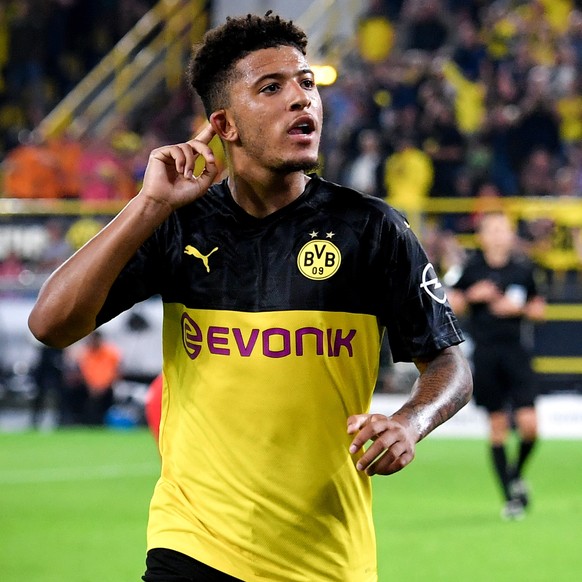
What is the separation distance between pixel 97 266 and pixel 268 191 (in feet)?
1.96

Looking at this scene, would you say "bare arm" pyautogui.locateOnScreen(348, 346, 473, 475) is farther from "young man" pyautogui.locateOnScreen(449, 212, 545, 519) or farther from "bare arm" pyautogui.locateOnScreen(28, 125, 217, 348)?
"young man" pyautogui.locateOnScreen(449, 212, 545, 519)

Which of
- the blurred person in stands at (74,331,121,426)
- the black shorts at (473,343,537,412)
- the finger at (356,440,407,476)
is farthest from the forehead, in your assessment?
the blurred person in stands at (74,331,121,426)

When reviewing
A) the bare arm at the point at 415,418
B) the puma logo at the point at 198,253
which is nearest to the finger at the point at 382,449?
the bare arm at the point at 415,418

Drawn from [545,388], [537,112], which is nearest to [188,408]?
[545,388]

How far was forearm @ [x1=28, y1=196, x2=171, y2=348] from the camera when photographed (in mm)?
3840

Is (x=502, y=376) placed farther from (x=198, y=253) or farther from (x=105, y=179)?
(x=105, y=179)

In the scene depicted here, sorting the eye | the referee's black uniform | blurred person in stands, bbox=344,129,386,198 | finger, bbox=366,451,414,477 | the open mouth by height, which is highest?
blurred person in stands, bbox=344,129,386,198

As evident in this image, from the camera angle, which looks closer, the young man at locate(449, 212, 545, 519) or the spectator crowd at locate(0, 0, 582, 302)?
the young man at locate(449, 212, 545, 519)

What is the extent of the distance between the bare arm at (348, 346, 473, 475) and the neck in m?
0.64

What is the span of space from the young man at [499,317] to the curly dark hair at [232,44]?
25.5 ft

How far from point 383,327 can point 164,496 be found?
2.67 ft

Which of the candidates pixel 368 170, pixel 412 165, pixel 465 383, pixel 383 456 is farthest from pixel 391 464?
pixel 412 165

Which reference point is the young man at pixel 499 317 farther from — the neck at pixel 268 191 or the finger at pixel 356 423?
the finger at pixel 356 423

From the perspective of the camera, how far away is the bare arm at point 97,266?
12.6ft
